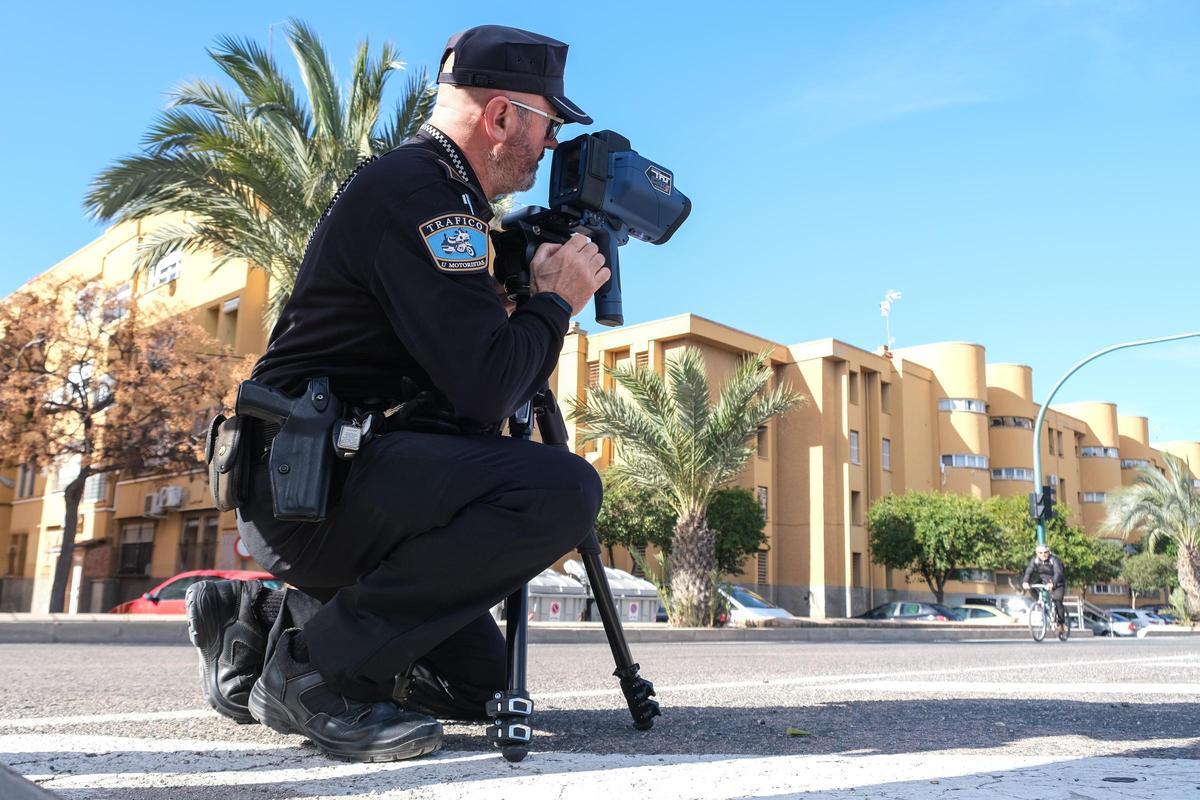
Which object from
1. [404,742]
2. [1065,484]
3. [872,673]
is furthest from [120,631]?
[1065,484]

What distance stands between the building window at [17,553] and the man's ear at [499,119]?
141 feet

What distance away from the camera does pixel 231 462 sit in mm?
2137

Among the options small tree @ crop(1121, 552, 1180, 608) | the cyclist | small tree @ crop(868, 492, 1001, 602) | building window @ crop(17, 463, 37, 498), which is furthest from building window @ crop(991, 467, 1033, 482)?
building window @ crop(17, 463, 37, 498)

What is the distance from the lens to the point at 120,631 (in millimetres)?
10977

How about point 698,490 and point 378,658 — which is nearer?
point 378,658

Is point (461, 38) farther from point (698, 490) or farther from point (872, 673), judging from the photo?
point (698, 490)

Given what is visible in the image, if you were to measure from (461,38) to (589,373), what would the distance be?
39481 millimetres

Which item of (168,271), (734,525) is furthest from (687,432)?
(168,271)

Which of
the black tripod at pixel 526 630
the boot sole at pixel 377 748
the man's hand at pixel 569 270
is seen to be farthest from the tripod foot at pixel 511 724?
the man's hand at pixel 569 270

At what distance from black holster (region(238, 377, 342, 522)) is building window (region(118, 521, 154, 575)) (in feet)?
114

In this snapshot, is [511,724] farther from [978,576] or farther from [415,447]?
[978,576]

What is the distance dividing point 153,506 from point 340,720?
3303 cm

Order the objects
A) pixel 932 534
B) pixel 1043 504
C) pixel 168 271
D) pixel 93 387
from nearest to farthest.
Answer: pixel 93 387 → pixel 1043 504 → pixel 168 271 → pixel 932 534

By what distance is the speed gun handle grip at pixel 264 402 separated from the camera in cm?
206
